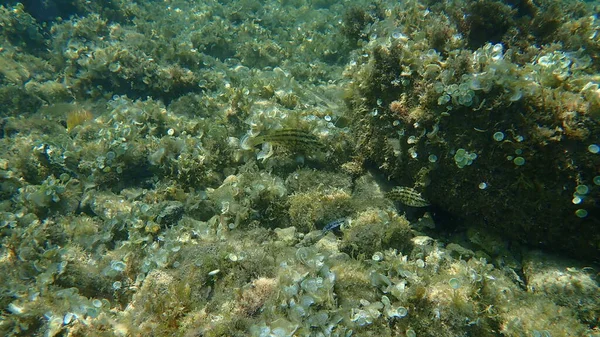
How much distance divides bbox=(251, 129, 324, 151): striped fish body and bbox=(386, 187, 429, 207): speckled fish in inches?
44.6

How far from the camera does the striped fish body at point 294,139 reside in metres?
4.02

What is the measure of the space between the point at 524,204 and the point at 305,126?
284 cm

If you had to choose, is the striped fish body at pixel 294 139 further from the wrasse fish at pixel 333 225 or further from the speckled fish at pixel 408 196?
the speckled fish at pixel 408 196

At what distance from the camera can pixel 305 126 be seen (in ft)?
14.9

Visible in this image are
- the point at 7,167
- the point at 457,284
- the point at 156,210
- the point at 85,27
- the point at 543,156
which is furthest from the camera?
the point at 85,27

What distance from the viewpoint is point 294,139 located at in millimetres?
4043

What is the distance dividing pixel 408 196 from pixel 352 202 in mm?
711

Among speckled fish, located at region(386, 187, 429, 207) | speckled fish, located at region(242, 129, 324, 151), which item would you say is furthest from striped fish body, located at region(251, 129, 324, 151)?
speckled fish, located at region(386, 187, 429, 207)

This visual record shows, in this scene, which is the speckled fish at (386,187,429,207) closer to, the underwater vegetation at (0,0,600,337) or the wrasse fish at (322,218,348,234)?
the underwater vegetation at (0,0,600,337)

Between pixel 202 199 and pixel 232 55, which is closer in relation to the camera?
pixel 202 199

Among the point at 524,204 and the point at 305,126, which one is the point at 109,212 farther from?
the point at 524,204

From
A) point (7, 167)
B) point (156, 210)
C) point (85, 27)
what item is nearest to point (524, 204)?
point (156, 210)

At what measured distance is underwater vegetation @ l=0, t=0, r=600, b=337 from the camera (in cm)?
268

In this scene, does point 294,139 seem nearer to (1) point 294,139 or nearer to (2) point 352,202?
(1) point 294,139
